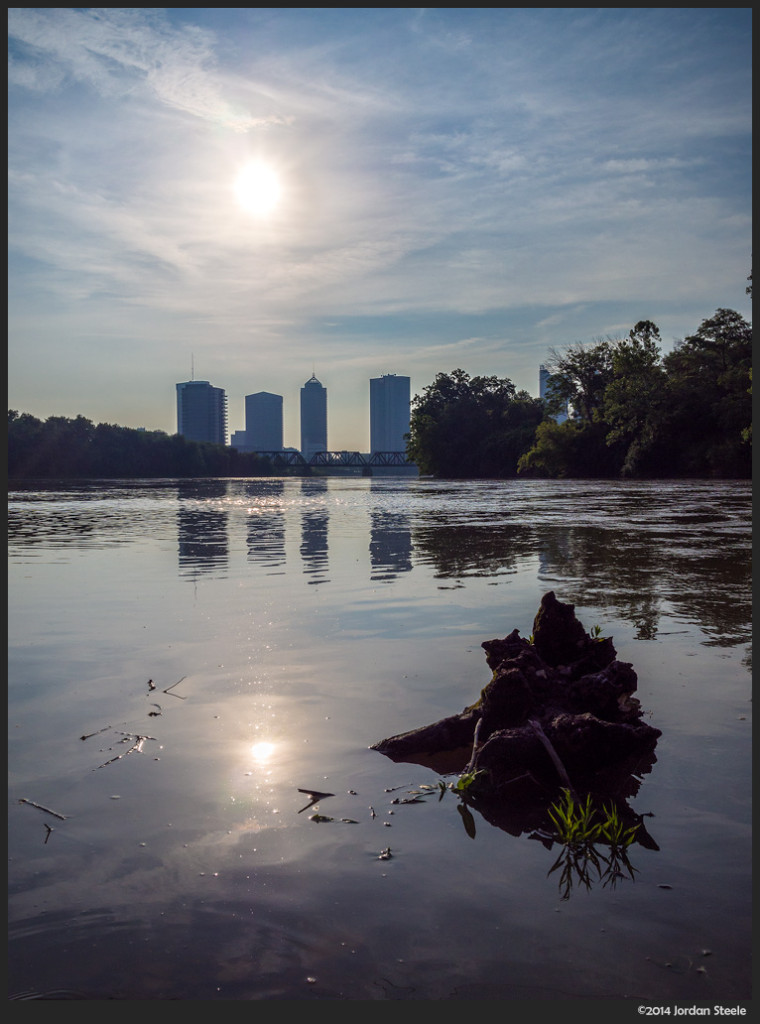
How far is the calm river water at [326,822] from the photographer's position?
2799 mm

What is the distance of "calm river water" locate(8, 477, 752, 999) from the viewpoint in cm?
280

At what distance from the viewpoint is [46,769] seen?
4516 millimetres

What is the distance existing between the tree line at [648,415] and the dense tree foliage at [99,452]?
75344 mm

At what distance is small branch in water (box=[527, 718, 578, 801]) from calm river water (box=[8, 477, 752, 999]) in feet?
1.15

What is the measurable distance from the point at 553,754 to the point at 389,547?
1226 cm

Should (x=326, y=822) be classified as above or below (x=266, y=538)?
below

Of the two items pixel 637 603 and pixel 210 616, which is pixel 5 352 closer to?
pixel 210 616

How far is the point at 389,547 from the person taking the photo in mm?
16453

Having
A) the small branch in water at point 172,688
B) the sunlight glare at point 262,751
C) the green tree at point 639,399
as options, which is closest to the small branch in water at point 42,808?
the sunlight glare at point 262,751

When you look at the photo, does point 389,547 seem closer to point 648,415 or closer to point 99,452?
point 648,415

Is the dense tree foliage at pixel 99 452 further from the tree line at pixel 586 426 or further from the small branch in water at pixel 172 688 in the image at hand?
the small branch in water at pixel 172 688

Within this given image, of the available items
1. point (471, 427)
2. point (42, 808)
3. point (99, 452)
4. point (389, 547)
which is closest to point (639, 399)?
point (471, 427)

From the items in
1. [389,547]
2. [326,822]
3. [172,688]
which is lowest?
[326,822]

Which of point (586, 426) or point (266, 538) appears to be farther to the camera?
point (586, 426)
